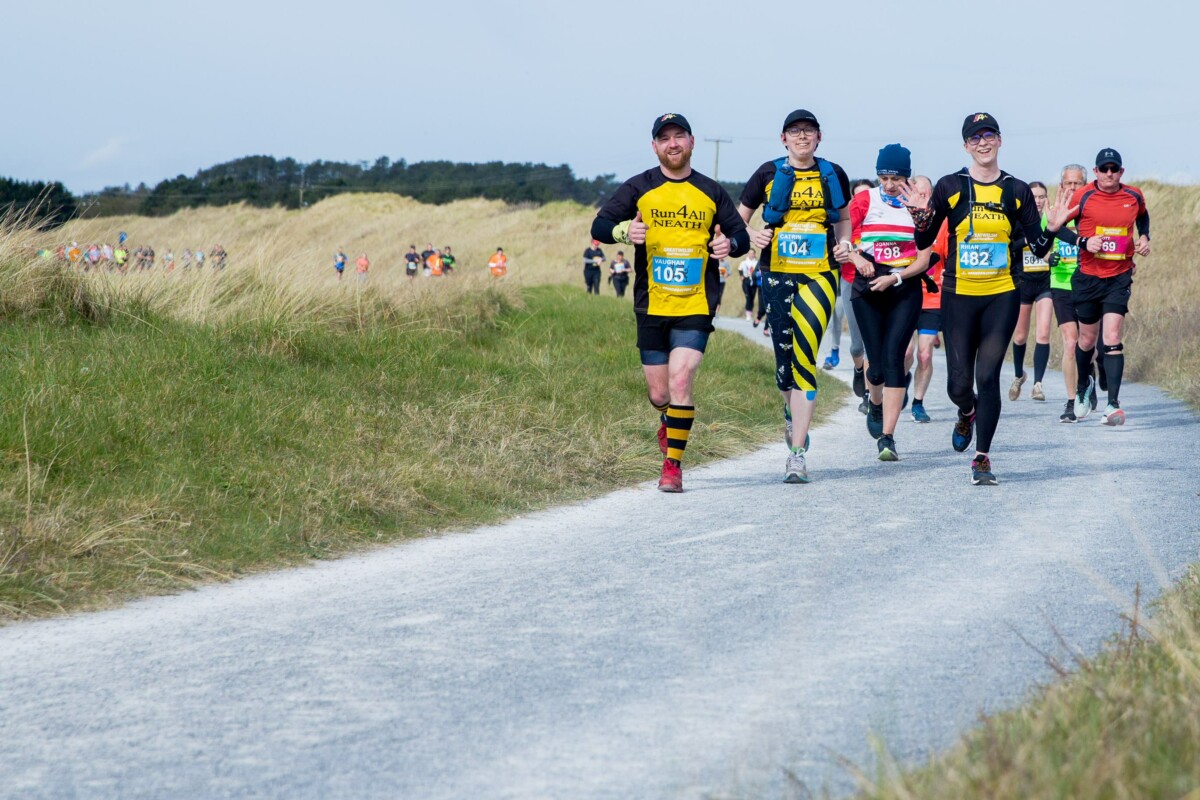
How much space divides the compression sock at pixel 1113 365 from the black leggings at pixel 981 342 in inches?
166

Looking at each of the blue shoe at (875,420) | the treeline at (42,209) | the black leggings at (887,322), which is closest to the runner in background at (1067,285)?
the blue shoe at (875,420)

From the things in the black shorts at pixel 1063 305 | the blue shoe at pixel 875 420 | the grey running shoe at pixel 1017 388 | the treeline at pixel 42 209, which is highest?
the treeline at pixel 42 209

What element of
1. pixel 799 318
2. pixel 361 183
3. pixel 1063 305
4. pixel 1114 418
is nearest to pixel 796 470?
pixel 799 318

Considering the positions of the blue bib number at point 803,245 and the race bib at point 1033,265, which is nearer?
the blue bib number at point 803,245

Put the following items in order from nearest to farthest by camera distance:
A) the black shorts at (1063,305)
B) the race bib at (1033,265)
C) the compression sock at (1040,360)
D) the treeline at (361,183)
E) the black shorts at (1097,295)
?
the black shorts at (1097,295) < the black shorts at (1063,305) < the race bib at (1033,265) < the compression sock at (1040,360) < the treeline at (361,183)

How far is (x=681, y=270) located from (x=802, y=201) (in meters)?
0.98

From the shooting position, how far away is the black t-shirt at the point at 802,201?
8.74 meters

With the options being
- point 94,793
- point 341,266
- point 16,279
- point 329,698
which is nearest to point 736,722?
point 329,698

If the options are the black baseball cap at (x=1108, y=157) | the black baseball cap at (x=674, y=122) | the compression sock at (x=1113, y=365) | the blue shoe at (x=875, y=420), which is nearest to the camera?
the black baseball cap at (x=674, y=122)

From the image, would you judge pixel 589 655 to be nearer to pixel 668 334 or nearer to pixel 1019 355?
pixel 668 334

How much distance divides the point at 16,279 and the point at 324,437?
327 cm

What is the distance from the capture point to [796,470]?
866 centimetres

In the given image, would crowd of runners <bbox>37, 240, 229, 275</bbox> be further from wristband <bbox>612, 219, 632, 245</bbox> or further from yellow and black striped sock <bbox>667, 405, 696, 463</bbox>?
yellow and black striped sock <bbox>667, 405, 696, 463</bbox>

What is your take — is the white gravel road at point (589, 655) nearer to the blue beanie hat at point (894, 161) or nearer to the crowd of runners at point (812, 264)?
the crowd of runners at point (812, 264)
